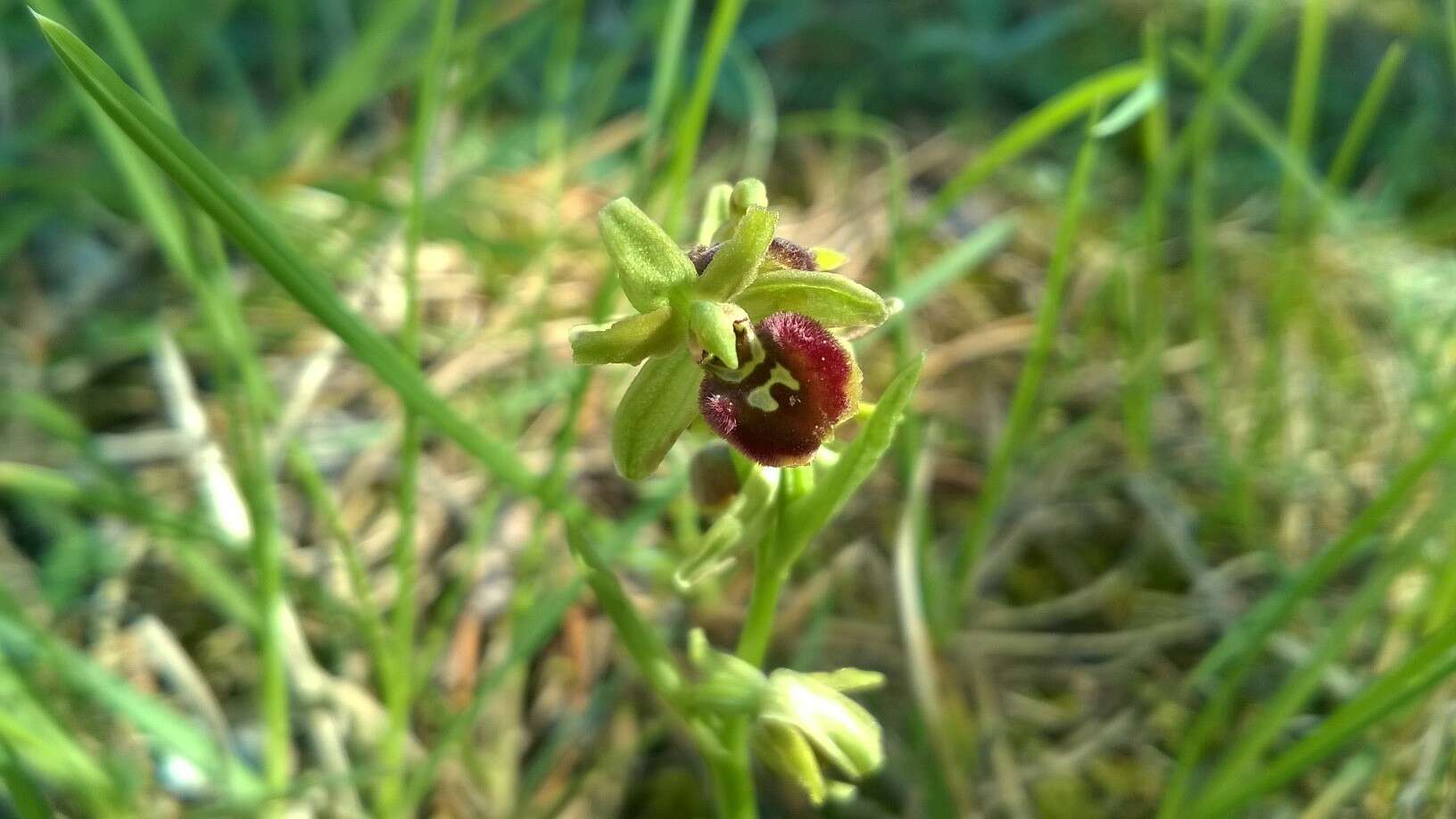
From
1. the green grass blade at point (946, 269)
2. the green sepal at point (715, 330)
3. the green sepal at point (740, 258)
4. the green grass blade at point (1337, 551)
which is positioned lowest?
the green grass blade at point (1337, 551)

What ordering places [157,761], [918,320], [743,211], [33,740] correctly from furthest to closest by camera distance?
[918,320], [157,761], [33,740], [743,211]

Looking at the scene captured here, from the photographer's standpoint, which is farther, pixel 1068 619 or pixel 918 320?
pixel 918 320

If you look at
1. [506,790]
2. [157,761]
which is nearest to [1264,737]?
[506,790]

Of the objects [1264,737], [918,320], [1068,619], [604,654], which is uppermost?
[918,320]

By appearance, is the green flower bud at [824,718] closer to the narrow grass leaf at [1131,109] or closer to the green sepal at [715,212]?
the green sepal at [715,212]

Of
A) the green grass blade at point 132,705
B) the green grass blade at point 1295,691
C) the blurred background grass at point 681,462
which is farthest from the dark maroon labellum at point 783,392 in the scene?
the green grass blade at point 132,705

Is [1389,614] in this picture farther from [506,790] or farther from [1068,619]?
[506,790]

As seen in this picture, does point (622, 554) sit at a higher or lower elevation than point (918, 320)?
lower
